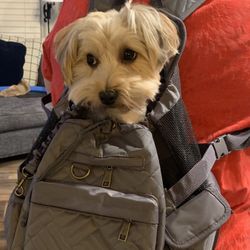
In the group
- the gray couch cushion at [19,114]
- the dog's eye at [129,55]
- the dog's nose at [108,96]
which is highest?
the dog's eye at [129,55]

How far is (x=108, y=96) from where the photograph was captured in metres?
0.88

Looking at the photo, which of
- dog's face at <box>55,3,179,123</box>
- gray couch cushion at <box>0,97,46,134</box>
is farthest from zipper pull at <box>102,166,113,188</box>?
gray couch cushion at <box>0,97,46,134</box>

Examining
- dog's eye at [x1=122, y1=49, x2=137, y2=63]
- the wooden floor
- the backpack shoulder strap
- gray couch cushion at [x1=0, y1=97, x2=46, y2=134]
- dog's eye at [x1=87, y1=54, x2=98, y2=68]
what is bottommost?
the wooden floor

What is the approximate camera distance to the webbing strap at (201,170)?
0.85m

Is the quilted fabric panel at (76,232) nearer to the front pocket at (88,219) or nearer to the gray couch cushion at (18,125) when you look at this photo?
the front pocket at (88,219)

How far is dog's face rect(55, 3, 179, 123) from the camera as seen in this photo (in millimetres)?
875

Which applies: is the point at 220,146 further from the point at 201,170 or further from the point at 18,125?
the point at 18,125

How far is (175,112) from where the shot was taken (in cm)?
86

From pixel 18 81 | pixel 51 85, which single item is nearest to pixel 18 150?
pixel 18 81

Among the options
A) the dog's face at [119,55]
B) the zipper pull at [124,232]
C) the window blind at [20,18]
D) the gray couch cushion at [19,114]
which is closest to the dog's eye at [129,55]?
the dog's face at [119,55]

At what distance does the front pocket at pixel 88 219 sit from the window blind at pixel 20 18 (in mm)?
3459

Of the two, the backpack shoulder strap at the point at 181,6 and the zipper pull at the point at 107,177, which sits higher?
Result: the backpack shoulder strap at the point at 181,6

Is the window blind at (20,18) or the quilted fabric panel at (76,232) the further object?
the window blind at (20,18)

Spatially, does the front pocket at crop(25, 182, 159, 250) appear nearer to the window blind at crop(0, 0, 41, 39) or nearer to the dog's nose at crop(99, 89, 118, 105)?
the dog's nose at crop(99, 89, 118, 105)
